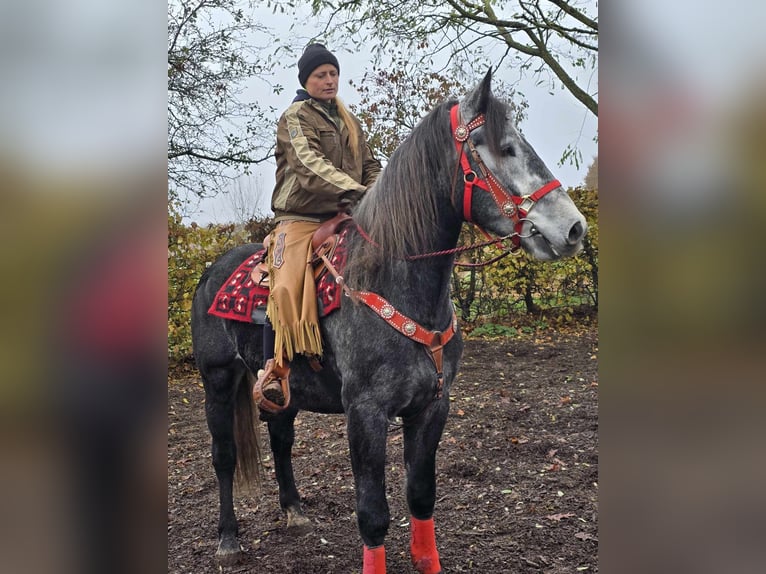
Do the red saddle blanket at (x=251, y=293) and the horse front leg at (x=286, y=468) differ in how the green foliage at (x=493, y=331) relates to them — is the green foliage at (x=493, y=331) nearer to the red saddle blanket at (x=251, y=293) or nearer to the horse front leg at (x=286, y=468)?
the horse front leg at (x=286, y=468)

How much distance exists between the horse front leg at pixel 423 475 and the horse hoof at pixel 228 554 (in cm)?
119

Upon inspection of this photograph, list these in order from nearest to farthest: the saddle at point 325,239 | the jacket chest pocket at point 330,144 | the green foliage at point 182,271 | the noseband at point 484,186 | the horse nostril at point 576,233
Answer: the horse nostril at point 576,233
the noseband at point 484,186
the saddle at point 325,239
the jacket chest pocket at point 330,144
the green foliage at point 182,271

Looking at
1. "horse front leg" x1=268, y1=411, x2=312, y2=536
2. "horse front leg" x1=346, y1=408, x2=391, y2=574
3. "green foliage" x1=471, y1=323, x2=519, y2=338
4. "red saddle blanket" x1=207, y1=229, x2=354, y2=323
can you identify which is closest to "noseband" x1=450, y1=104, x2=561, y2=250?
"red saddle blanket" x1=207, y1=229, x2=354, y2=323

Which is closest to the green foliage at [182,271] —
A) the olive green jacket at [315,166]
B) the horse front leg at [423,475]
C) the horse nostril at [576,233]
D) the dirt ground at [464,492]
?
the dirt ground at [464,492]

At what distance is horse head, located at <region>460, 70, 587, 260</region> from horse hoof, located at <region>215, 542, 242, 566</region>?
8.52 feet

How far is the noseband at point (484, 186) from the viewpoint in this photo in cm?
246
